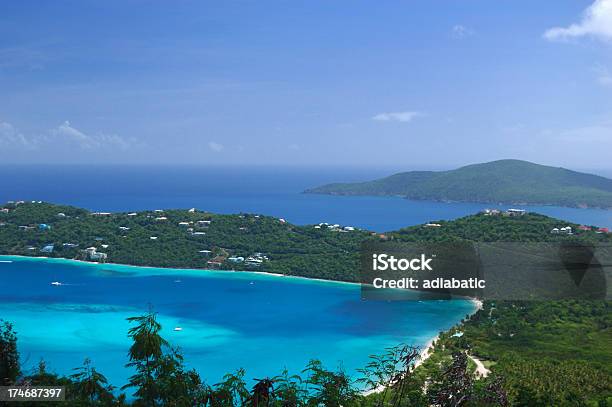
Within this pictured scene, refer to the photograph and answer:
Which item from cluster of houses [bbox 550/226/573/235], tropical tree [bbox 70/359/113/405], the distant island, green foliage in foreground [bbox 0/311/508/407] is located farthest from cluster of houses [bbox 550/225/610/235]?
the distant island

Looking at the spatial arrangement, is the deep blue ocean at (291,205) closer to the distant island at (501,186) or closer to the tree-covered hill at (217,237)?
the distant island at (501,186)

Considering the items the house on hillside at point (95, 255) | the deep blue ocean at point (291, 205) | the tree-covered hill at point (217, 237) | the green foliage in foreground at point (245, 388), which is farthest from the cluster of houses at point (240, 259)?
the green foliage in foreground at point (245, 388)

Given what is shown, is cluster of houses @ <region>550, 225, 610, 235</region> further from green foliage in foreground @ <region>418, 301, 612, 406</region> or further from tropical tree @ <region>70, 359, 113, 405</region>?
tropical tree @ <region>70, 359, 113, 405</region>

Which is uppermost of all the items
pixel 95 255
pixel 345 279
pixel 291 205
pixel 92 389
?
pixel 291 205

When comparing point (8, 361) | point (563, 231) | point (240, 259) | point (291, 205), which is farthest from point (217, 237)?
point (291, 205)

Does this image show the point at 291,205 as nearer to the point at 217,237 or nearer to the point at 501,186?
the point at 501,186
